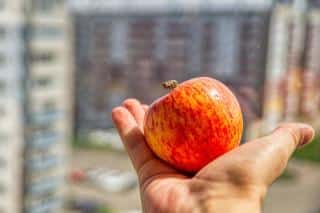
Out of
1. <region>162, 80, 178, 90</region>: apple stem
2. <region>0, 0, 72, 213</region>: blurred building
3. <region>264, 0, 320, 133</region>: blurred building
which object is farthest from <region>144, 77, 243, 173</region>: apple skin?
<region>0, 0, 72, 213</region>: blurred building

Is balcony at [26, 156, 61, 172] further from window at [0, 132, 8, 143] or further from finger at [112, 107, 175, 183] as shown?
finger at [112, 107, 175, 183]

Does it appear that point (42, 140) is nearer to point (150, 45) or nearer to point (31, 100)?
point (31, 100)

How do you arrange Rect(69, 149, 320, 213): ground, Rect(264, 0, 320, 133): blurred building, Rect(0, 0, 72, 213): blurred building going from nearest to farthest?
Rect(264, 0, 320, 133): blurred building < Rect(0, 0, 72, 213): blurred building < Rect(69, 149, 320, 213): ground

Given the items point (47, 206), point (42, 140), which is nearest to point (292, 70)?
point (42, 140)

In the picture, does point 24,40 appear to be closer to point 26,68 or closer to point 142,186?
point 26,68

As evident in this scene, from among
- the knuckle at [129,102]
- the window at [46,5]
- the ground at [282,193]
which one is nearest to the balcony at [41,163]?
the ground at [282,193]

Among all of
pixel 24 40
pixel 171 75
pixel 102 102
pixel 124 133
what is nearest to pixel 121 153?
pixel 102 102
